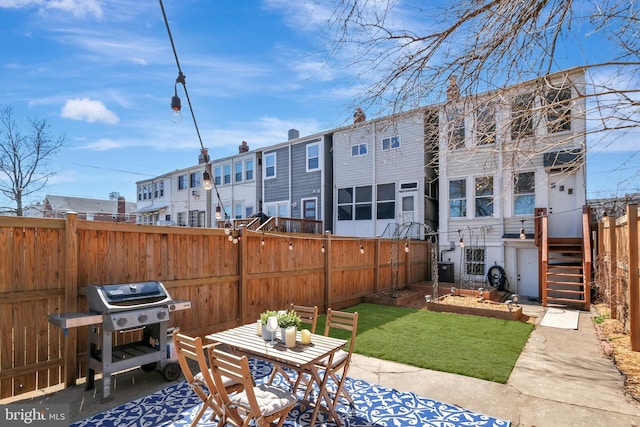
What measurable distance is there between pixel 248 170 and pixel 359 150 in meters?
6.72

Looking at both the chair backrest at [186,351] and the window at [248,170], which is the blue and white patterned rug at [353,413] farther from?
the window at [248,170]

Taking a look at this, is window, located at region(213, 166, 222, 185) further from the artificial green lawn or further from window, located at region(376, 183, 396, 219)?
the artificial green lawn

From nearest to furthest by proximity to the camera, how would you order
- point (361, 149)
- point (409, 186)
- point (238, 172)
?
point (409, 186), point (361, 149), point (238, 172)

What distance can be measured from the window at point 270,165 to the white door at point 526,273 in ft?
37.3

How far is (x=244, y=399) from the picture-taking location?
2910mm

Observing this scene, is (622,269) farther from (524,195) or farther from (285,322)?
(285,322)

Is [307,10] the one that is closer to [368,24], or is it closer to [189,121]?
[368,24]

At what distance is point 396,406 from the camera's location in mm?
3719

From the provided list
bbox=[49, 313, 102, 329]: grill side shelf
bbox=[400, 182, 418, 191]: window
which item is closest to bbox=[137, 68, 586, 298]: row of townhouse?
bbox=[400, 182, 418, 191]: window

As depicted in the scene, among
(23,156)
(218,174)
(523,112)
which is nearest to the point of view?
(523,112)

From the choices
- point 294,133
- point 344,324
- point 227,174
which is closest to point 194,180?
point 227,174

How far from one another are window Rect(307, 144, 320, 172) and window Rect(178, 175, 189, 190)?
9595mm

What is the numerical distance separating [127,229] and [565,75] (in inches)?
230

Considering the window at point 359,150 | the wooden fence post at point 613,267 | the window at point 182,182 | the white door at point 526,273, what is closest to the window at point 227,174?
the window at point 182,182
